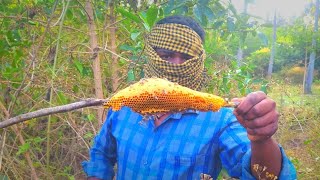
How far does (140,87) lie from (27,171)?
1.84m

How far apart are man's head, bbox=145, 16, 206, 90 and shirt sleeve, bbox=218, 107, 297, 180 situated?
0.24m

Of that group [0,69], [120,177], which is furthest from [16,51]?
[120,177]

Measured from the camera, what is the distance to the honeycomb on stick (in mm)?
1067

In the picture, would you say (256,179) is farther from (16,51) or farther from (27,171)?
(27,171)

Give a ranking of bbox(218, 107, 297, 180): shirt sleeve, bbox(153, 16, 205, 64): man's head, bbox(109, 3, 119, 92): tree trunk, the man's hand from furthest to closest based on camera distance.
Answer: bbox(109, 3, 119, 92): tree trunk < bbox(153, 16, 205, 64): man's head < bbox(218, 107, 297, 180): shirt sleeve < the man's hand

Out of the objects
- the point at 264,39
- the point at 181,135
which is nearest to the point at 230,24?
the point at 264,39

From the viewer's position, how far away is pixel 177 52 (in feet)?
5.07

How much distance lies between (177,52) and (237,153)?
0.52 meters

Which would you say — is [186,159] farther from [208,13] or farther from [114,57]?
[114,57]

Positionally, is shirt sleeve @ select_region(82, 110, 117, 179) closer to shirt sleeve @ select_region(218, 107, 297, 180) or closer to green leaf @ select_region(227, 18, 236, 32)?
shirt sleeve @ select_region(218, 107, 297, 180)

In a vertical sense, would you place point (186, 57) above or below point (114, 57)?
above

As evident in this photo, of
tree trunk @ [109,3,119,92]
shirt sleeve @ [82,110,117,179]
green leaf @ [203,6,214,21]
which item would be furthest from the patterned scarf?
tree trunk @ [109,3,119,92]

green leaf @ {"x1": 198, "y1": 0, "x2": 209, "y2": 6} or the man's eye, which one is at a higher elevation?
green leaf @ {"x1": 198, "y1": 0, "x2": 209, "y2": 6}

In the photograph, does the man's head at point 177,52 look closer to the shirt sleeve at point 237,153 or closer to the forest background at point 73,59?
the forest background at point 73,59
